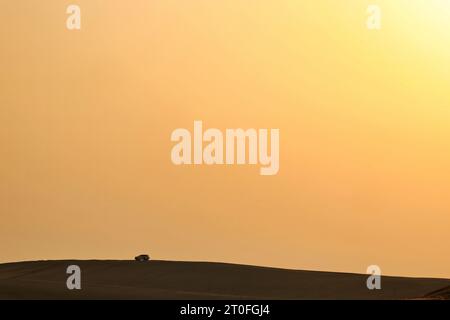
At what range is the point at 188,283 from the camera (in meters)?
3.07

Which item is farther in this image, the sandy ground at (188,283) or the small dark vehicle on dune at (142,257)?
the small dark vehicle on dune at (142,257)

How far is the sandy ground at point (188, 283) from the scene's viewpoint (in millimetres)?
2547

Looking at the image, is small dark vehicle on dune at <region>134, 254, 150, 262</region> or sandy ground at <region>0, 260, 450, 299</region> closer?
sandy ground at <region>0, 260, 450, 299</region>

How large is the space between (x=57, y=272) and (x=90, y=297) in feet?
3.36

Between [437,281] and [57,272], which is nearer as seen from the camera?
[437,281]

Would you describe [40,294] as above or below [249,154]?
below

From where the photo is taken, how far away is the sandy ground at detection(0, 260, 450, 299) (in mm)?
2547

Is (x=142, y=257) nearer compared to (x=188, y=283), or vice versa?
(x=188, y=283)
